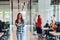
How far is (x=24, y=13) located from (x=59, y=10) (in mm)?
5267

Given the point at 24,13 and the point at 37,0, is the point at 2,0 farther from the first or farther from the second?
the point at 37,0

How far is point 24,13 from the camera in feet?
58.0

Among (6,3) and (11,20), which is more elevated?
(6,3)

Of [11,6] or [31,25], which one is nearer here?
[31,25]

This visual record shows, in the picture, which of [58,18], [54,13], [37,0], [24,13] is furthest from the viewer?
[24,13]

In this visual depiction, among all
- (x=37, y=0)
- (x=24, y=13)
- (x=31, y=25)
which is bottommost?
(x=31, y=25)

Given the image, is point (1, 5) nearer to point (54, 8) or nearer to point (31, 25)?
point (31, 25)

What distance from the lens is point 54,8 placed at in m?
14.4

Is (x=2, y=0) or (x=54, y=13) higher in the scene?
(x=2, y=0)

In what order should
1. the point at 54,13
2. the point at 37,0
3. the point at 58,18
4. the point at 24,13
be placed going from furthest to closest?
the point at 24,13, the point at 37,0, the point at 54,13, the point at 58,18

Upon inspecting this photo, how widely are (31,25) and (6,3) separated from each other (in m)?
3.75

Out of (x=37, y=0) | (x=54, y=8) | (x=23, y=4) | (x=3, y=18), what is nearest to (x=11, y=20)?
(x=3, y=18)

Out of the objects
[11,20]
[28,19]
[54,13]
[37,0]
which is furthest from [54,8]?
[11,20]

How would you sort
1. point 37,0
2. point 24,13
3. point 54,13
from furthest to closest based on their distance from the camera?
point 24,13 → point 37,0 → point 54,13
